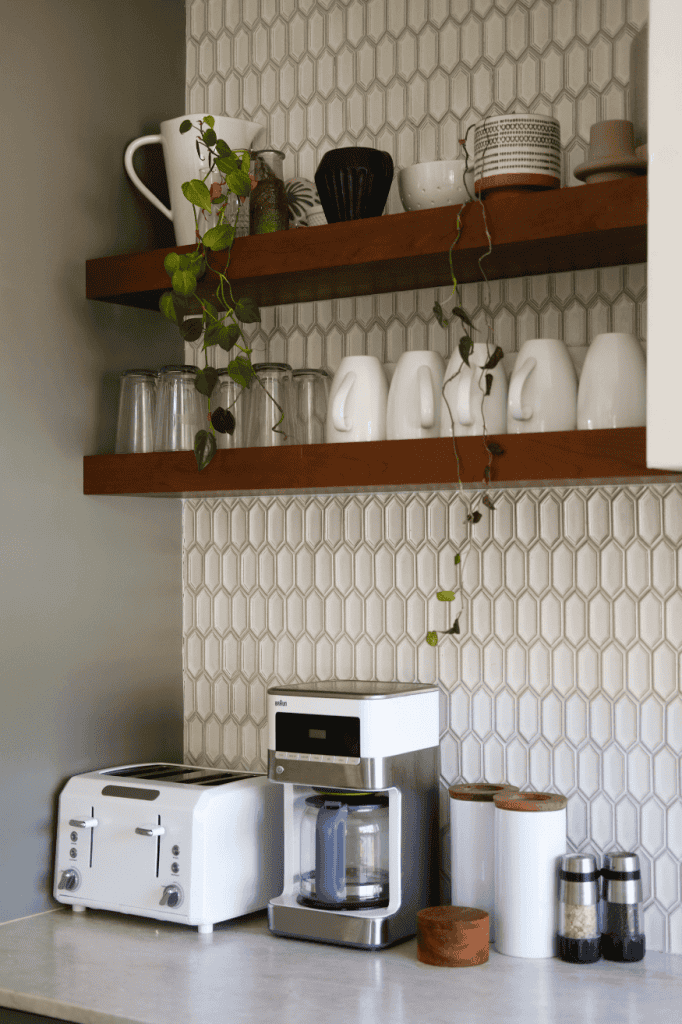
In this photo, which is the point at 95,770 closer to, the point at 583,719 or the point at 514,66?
the point at 583,719

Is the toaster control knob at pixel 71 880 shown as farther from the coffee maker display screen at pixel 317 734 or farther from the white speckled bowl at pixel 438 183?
the white speckled bowl at pixel 438 183

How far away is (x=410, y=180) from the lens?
6.14 ft

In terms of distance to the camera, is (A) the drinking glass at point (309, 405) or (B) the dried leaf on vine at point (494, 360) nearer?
(B) the dried leaf on vine at point (494, 360)

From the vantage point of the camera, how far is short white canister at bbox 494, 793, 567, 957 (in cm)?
177

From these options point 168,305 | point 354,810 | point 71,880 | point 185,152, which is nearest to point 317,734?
point 354,810

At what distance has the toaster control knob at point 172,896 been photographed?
1.89 meters

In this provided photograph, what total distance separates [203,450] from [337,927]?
814mm

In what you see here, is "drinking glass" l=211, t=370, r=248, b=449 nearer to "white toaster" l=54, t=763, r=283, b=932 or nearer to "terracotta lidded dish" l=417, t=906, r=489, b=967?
"white toaster" l=54, t=763, r=283, b=932

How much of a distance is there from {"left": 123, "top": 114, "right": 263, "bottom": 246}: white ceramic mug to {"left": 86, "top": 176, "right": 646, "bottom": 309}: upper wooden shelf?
0.09 metres

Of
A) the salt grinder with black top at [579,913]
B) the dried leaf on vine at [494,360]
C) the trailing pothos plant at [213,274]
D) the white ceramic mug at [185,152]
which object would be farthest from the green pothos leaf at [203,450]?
the salt grinder with black top at [579,913]

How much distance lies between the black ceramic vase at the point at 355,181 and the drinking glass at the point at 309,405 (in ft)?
0.89

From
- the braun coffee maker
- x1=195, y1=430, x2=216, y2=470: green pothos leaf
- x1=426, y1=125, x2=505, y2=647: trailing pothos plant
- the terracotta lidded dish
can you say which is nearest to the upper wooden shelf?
x1=426, y1=125, x2=505, y2=647: trailing pothos plant

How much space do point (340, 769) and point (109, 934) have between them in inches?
18.9

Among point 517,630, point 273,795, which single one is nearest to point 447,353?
point 517,630
